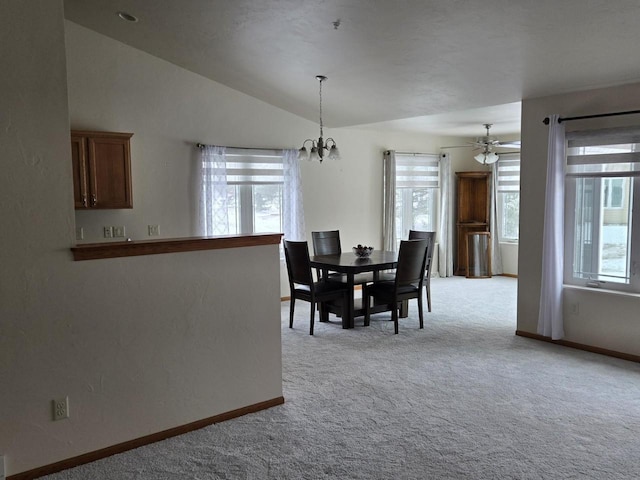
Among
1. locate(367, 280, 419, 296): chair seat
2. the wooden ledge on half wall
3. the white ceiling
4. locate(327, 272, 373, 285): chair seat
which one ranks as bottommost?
locate(367, 280, 419, 296): chair seat

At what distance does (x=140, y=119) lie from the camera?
5461 mm

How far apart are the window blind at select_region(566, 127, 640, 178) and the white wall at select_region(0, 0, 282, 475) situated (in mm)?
3287

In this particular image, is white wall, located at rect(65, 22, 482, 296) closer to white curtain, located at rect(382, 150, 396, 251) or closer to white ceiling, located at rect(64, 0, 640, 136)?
white ceiling, located at rect(64, 0, 640, 136)

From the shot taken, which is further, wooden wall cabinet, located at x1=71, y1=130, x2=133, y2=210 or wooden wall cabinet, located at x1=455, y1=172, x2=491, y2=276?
wooden wall cabinet, located at x1=455, y1=172, x2=491, y2=276

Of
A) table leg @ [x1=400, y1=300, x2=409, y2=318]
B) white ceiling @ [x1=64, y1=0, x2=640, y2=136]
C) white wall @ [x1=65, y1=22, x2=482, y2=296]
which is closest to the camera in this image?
white ceiling @ [x1=64, y1=0, x2=640, y2=136]

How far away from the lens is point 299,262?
5.29 meters

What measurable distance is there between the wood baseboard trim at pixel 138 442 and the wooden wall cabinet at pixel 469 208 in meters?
6.27

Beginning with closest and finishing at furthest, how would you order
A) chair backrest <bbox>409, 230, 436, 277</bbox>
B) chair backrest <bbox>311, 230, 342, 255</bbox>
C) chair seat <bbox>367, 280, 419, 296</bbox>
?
chair seat <bbox>367, 280, 419, 296</bbox> < chair backrest <bbox>409, 230, 436, 277</bbox> < chair backrest <bbox>311, 230, 342, 255</bbox>

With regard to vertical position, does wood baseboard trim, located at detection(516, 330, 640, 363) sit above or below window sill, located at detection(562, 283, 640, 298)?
below

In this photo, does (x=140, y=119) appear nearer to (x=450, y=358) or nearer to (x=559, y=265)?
(x=450, y=358)

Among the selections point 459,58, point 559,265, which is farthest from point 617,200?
point 459,58

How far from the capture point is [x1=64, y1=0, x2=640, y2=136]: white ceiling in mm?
3326

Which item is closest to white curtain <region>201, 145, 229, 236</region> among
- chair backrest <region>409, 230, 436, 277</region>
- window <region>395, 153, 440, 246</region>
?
chair backrest <region>409, 230, 436, 277</region>

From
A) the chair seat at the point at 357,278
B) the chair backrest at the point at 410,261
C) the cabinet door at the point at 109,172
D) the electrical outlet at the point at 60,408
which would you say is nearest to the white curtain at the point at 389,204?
the chair seat at the point at 357,278
